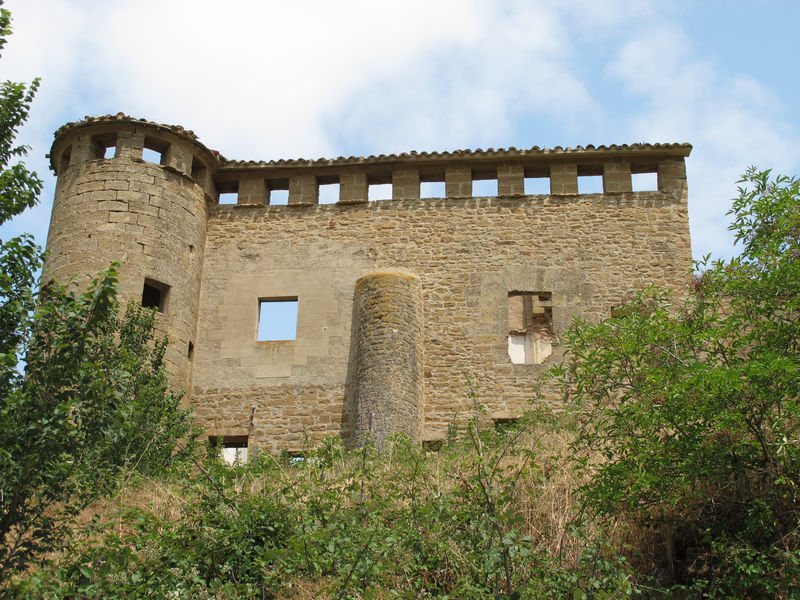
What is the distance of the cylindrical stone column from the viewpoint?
15477 millimetres

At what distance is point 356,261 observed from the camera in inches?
696

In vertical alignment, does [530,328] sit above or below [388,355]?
above

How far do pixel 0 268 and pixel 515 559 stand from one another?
4.97 m

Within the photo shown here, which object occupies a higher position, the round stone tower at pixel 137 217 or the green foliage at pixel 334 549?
the round stone tower at pixel 137 217

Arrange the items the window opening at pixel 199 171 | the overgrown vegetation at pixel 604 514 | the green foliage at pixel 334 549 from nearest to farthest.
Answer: the green foliage at pixel 334 549
the overgrown vegetation at pixel 604 514
the window opening at pixel 199 171

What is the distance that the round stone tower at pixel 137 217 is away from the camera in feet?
54.4

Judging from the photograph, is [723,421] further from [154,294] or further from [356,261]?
[154,294]

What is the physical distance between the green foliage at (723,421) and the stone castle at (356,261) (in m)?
6.37

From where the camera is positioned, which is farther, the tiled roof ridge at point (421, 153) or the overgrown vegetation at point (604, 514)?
the tiled roof ridge at point (421, 153)

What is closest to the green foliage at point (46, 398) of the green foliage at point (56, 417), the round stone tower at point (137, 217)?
the green foliage at point (56, 417)

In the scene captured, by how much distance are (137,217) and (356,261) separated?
3828mm

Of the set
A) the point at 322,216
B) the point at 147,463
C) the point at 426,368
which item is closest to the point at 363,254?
the point at 322,216

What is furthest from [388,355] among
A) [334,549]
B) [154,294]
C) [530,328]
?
[334,549]

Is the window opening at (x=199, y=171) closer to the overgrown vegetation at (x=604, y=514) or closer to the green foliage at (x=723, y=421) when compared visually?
the overgrown vegetation at (x=604, y=514)
